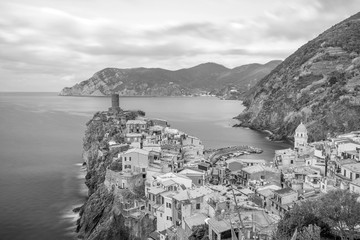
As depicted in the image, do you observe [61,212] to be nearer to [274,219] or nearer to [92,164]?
[92,164]

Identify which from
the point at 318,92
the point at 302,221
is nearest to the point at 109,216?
the point at 302,221

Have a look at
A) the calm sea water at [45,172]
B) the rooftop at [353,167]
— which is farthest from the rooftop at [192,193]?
the rooftop at [353,167]

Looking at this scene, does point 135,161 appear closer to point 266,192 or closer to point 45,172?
point 266,192

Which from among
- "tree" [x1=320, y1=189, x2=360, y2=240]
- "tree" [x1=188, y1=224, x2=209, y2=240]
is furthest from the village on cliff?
"tree" [x1=320, y1=189, x2=360, y2=240]

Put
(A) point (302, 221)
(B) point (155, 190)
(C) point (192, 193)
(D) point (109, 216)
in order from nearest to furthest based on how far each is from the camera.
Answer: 1. (A) point (302, 221)
2. (C) point (192, 193)
3. (B) point (155, 190)
4. (D) point (109, 216)

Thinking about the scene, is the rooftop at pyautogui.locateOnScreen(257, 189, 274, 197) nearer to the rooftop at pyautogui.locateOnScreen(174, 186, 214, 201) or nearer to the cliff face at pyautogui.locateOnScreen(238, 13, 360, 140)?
the rooftop at pyautogui.locateOnScreen(174, 186, 214, 201)

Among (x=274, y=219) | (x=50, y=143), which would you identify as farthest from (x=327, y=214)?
(x=50, y=143)

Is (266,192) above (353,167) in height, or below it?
below
